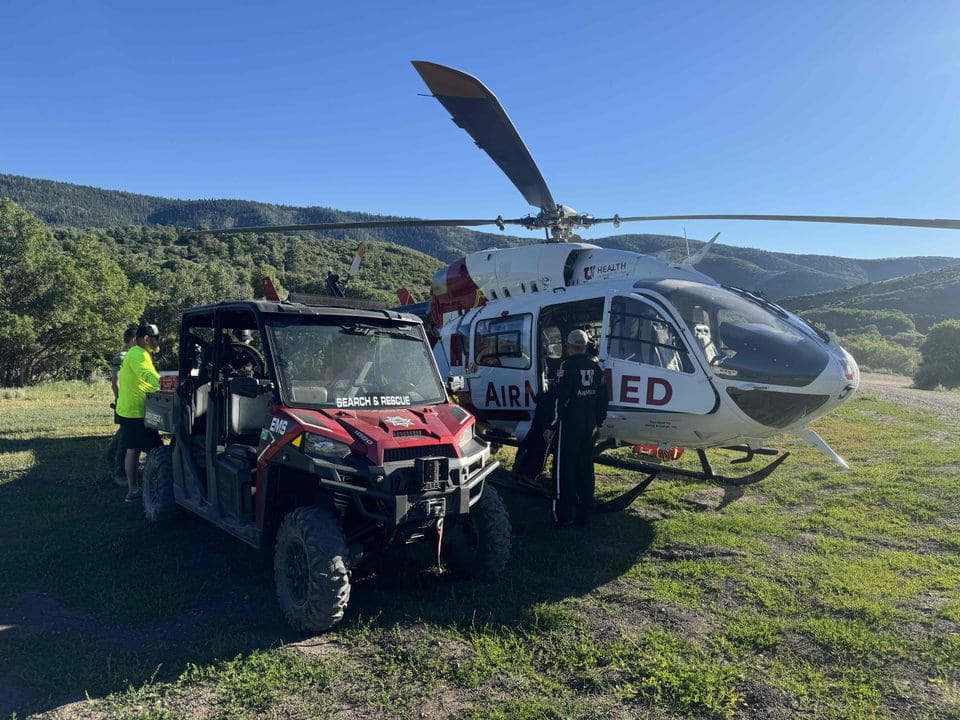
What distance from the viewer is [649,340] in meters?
6.30

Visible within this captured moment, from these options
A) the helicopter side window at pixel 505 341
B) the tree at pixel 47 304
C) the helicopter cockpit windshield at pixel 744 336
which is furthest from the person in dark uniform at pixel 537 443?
the tree at pixel 47 304

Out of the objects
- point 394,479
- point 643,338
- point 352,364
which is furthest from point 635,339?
point 394,479

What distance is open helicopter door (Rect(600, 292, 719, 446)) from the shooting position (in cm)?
593

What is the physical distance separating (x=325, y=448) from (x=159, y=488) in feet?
9.34

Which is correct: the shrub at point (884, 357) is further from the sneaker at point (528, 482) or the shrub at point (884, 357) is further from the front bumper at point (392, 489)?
the front bumper at point (392, 489)

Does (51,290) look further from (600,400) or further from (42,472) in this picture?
(600,400)

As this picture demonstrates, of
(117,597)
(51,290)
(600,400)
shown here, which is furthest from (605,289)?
(51,290)

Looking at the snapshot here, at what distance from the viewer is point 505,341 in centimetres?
798

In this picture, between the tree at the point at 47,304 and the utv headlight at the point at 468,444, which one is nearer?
the utv headlight at the point at 468,444

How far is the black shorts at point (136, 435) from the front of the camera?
669 centimetres

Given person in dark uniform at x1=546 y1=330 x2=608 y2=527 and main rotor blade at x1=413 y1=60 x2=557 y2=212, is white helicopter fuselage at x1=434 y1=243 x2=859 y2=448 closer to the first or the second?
person in dark uniform at x1=546 y1=330 x2=608 y2=527

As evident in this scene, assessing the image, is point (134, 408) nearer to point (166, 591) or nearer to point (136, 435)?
point (136, 435)

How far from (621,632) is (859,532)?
130 inches

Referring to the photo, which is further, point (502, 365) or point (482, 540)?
point (502, 365)
